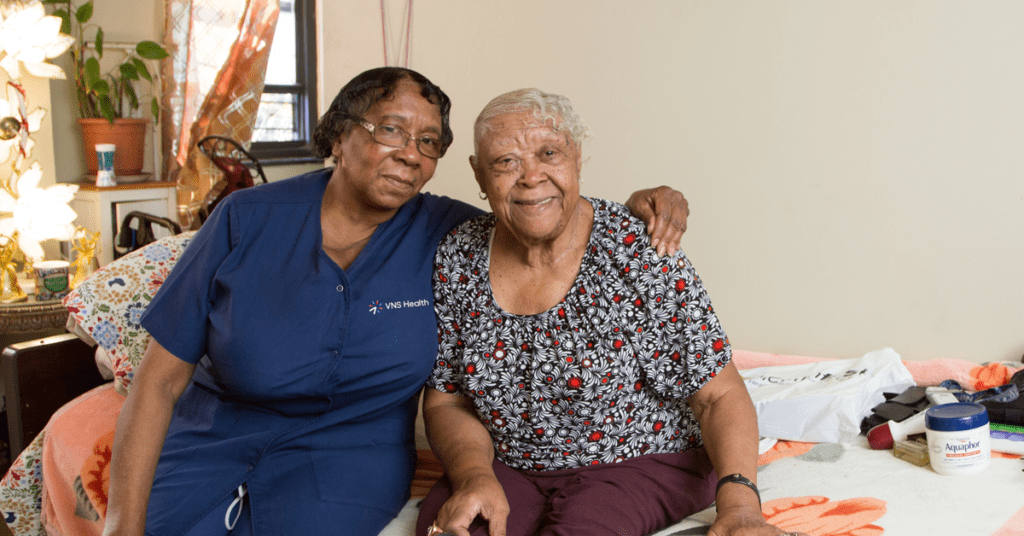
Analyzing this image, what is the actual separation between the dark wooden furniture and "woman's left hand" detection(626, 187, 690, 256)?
155 cm

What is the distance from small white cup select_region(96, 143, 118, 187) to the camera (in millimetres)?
3252

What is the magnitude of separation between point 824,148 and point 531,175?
3.53 feet

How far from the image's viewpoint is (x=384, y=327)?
4.98ft

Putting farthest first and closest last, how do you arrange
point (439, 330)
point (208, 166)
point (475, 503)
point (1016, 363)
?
1. point (208, 166)
2. point (1016, 363)
3. point (439, 330)
4. point (475, 503)

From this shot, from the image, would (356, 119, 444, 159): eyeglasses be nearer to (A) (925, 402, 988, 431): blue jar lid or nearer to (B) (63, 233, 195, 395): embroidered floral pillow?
(B) (63, 233, 195, 395): embroidered floral pillow

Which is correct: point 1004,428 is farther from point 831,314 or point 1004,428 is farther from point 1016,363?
point 831,314

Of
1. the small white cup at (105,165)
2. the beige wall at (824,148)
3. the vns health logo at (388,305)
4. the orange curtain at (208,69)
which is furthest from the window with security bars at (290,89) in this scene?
the vns health logo at (388,305)

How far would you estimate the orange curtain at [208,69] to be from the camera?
12.6ft

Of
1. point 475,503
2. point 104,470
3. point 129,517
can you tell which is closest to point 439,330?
point 475,503

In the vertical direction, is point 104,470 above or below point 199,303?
below

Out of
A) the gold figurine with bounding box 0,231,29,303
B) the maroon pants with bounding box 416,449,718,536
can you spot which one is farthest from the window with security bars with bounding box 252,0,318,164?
the maroon pants with bounding box 416,449,718,536

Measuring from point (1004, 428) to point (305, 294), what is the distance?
1.48m

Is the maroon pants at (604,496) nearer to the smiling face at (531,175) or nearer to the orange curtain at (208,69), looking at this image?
the smiling face at (531,175)

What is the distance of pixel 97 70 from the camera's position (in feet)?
11.1
